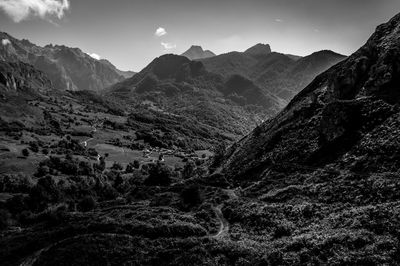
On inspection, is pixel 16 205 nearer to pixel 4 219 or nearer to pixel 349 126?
pixel 4 219

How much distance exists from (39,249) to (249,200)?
172 feet

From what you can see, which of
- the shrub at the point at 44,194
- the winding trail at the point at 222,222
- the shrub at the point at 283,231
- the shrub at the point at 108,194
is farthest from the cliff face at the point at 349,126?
the shrub at the point at 44,194

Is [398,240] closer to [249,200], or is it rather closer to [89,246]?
[249,200]

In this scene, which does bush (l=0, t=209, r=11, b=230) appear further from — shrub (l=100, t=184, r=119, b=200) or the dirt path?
the dirt path

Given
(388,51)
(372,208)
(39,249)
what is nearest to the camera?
(372,208)

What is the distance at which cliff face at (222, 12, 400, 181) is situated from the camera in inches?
3130

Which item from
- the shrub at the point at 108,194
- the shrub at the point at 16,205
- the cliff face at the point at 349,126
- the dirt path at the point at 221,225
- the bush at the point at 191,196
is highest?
the cliff face at the point at 349,126

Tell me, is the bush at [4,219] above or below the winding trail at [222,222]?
below

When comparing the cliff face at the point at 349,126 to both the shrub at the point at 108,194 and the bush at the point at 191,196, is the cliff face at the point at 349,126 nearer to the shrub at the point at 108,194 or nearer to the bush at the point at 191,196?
the bush at the point at 191,196

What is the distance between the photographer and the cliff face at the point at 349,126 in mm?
79500

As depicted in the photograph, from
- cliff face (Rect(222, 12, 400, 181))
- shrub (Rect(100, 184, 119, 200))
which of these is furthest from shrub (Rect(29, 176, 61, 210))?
cliff face (Rect(222, 12, 400, 181))

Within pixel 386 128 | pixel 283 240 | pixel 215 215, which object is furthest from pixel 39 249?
pixel 386 128

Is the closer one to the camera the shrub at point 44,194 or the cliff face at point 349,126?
the cliff face at point 349,126

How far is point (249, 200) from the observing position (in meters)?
89.2
